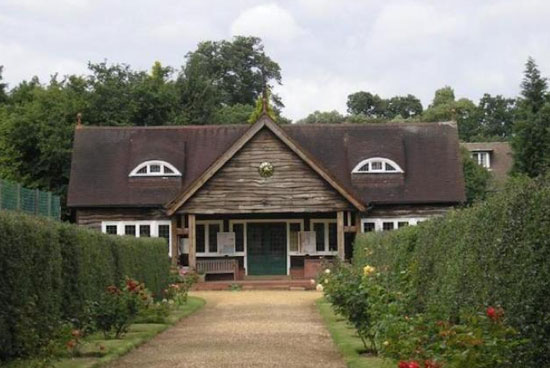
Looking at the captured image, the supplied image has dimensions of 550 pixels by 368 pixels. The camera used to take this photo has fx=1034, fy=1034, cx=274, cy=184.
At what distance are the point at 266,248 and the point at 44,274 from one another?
30815mm

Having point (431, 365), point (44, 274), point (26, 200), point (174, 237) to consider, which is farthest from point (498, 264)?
point (174, 237)

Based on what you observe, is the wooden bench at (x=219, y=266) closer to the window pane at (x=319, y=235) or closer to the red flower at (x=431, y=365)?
the window pane at (x=319, y=235)

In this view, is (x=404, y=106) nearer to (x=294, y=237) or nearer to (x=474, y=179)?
(x=474, y=179)

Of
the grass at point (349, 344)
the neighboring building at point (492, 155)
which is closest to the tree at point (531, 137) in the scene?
the neighboring building at point (492, 155)

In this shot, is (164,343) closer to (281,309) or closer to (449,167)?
(281,309)

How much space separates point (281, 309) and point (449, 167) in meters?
20.5

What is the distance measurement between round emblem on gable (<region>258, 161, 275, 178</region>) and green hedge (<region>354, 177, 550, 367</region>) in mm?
26991

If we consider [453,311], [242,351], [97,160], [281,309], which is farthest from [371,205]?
[453,311]

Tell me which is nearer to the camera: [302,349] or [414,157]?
[302,349]

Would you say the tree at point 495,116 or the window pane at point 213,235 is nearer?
the window pane at point 213,235

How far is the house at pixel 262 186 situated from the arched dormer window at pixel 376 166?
5cm

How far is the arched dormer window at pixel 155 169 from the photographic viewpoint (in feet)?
157

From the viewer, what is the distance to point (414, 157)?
160 feet

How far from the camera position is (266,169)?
45.2 metres
